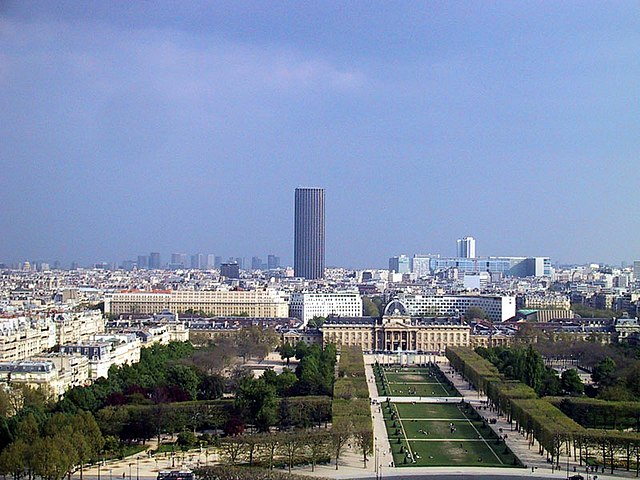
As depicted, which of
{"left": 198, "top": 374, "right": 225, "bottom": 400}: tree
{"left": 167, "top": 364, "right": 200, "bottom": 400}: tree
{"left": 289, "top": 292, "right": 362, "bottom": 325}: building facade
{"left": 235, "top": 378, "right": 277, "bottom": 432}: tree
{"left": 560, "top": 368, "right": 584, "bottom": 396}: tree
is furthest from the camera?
{"left": 289, "top": 292, "right": 362, "bottom": 325}: building facade

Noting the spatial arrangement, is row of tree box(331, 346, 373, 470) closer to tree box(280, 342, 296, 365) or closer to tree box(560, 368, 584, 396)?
tree box(560, 368, 584, 396)

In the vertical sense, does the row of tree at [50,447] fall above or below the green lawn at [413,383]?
above

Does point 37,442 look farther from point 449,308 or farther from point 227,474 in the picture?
point 449,308

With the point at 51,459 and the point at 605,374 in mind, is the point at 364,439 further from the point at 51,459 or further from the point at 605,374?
the point at 605,374

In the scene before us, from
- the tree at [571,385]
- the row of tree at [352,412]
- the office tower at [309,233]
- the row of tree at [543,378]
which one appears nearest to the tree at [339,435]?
the row of tree at [352,412]

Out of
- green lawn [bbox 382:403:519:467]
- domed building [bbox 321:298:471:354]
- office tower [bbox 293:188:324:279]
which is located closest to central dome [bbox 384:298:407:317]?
domed building [bbox 321:298:471:354]

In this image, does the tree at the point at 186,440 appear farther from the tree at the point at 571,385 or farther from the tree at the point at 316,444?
the tree at the point at 571,385
